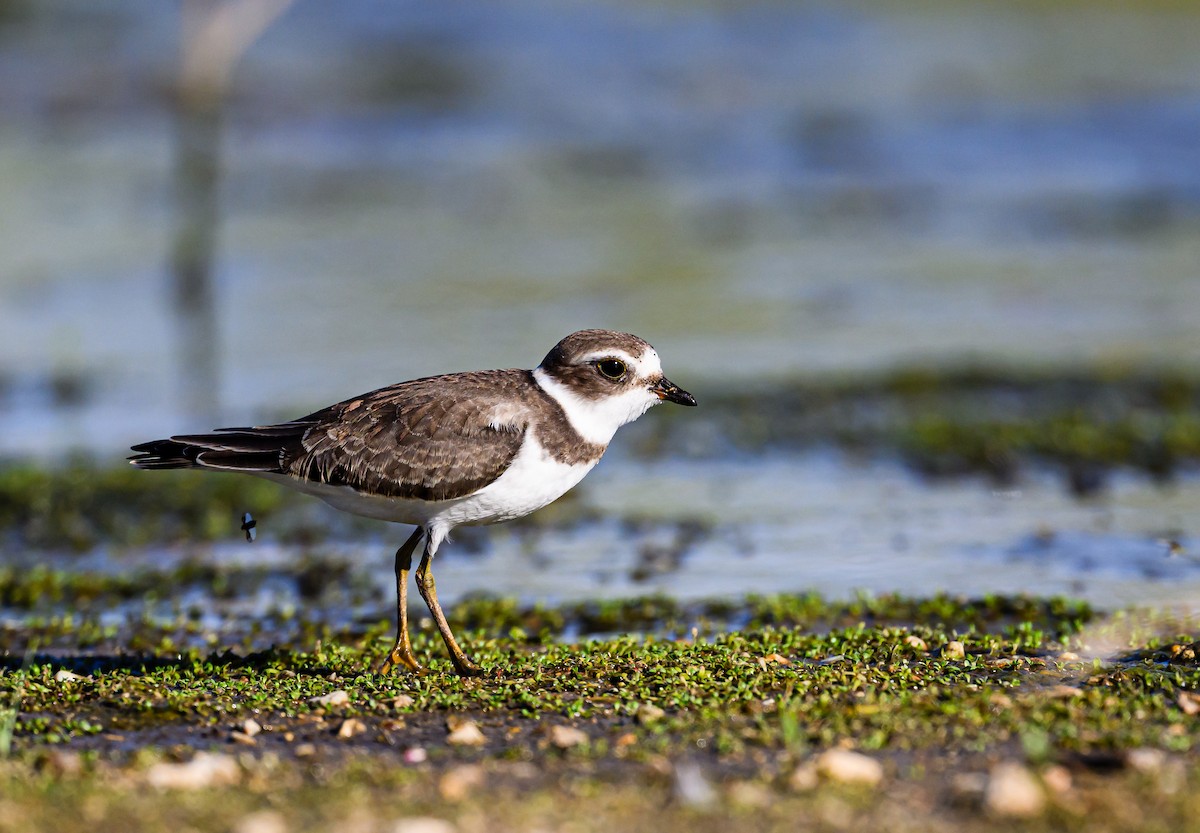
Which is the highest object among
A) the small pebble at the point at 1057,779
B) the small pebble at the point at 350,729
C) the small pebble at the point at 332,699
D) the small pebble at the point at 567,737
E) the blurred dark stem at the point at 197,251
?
the blurred dark stem at the point at 197,251

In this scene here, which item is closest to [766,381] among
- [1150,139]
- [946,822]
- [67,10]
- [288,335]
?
[288,335]

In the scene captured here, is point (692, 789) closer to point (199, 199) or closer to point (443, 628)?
point (443, 628)

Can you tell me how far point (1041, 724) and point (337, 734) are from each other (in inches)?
103

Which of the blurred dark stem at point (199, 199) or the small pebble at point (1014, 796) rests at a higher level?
the blurred dark stem at point (199, 199)

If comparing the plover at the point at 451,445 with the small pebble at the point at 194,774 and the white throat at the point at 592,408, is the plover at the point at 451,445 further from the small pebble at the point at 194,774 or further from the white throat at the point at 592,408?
the small pebble at the point at 194,774

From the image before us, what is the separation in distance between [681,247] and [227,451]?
11.0 metres

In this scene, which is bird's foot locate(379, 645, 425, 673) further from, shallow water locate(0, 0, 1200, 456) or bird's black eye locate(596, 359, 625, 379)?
shallow water locate(0, 0, 1200, 456)

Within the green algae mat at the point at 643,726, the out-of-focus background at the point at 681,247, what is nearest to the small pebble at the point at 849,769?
the green algae mat at the point at 643,726

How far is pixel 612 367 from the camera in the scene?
24.0ft

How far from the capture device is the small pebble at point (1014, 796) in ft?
15.3

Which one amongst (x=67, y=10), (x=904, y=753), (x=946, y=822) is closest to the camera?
(x=946, y=822)

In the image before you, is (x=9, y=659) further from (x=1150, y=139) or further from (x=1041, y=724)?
(x=1150, y=139)

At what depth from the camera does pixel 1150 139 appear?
22.9m

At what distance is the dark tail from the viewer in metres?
7.16
